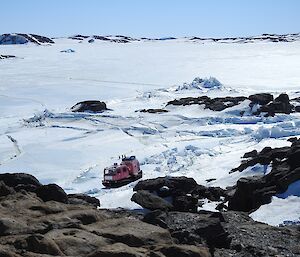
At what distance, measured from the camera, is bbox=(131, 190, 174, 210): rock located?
1098cm

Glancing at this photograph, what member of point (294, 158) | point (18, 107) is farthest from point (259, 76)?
point (294, 158)

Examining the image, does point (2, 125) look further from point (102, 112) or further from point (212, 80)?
point (212, 80)

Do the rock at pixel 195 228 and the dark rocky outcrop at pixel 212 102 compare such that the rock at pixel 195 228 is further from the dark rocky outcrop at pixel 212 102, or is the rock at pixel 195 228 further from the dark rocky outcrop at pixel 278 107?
the dark rocky outcrop at pixel 212 102

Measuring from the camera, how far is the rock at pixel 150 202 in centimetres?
1098

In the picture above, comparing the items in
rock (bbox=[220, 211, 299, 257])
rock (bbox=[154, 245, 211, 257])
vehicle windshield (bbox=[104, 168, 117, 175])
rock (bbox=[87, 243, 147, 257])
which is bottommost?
vehicle windshield (bbox=[104, 168, 117, 175])

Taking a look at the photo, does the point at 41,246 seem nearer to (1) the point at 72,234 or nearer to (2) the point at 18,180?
(1) the point at 72,234

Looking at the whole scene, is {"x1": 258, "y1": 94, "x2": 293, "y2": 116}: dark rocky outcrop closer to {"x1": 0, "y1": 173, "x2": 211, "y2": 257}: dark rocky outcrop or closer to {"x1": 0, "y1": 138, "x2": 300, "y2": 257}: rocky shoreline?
{"x1": 0, "y1": 138, "x2": 300, "y2": 257}: rocky shoreline

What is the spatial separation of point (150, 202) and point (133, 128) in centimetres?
1364

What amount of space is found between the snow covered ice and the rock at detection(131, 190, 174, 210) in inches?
20.7

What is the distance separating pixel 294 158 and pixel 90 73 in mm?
37136

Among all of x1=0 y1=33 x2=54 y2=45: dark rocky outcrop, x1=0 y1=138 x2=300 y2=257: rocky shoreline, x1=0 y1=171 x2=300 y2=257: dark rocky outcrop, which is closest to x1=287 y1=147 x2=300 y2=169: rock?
x1=0 y1=138 x2=300 y2=257: rocky shoreline

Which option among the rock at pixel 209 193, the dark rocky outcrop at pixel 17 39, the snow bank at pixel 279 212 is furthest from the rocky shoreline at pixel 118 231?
the dark rocky outcrop at pixel 17 39

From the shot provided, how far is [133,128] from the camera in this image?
24.7 metres

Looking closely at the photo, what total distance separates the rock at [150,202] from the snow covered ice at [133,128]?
53cm
